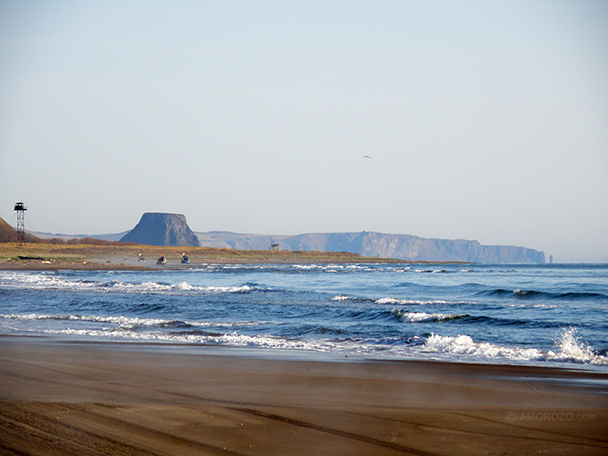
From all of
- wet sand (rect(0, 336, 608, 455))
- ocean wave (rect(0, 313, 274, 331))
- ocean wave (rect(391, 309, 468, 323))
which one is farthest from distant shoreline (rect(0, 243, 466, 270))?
wet sand (rect(0, 336, 608, 455))

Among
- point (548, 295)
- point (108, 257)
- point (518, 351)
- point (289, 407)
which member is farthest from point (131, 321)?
point (108, 257)

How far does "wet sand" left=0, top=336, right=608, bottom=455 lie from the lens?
462 cm

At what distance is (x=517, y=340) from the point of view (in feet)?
41.4

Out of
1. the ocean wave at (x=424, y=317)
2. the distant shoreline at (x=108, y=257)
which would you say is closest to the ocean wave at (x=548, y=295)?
the ocean wave at (x=424, y=317)

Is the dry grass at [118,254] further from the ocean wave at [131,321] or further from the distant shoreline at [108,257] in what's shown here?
the ocean wave at [131,321]

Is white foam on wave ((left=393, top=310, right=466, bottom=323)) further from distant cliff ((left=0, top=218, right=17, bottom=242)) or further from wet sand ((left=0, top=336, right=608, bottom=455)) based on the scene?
distant cliff ((left=0, top=218, right=17, bottom=242))

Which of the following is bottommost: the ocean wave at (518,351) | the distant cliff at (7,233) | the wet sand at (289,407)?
the ocean wave at (518,351)

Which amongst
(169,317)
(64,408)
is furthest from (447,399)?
(169,317)

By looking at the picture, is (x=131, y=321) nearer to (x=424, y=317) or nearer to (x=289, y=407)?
(x=424, y=317)

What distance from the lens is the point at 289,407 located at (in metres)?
5.86

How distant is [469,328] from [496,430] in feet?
32.5

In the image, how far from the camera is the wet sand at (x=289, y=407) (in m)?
4.62

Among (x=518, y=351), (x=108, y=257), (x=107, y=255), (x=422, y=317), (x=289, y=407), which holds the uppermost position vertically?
(x=289, y=407)

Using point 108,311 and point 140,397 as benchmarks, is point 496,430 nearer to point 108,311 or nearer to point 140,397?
point 140,397
